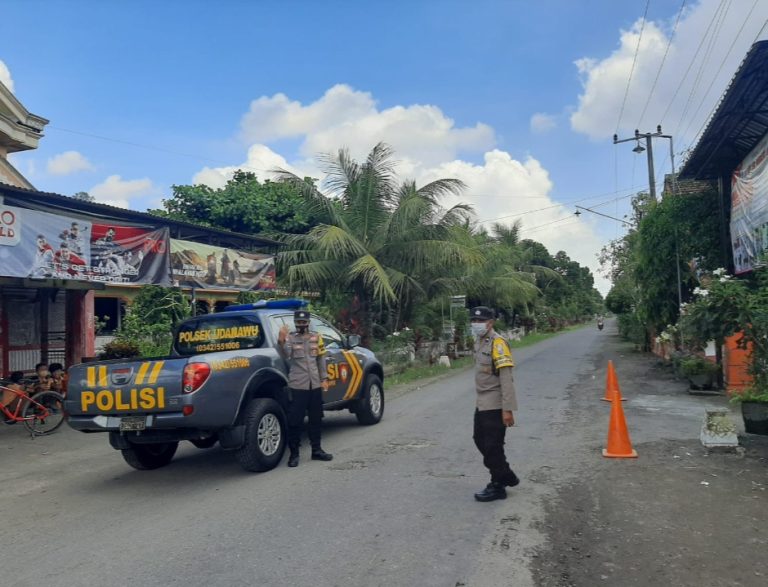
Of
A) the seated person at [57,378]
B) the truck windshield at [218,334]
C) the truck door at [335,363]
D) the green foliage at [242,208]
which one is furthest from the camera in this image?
the green foliage at [242,208]

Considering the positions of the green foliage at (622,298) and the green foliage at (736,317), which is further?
the green foliage at (622,298)

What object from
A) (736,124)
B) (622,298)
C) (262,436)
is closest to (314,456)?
(262,436)

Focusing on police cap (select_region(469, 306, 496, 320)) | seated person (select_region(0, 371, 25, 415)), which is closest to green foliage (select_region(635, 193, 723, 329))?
police cap (select_region(469, 306, 496, 320))

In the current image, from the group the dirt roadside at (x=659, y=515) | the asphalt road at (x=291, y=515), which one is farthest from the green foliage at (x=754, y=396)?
the asphalt road at (x=291, y=515)

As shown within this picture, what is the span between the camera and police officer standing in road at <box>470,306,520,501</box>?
567cm

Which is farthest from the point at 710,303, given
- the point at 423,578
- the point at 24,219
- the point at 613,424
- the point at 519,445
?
the point at 24,219

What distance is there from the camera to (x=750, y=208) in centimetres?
1137

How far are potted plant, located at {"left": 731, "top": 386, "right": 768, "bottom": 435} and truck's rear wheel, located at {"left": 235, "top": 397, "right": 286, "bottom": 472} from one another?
558cm

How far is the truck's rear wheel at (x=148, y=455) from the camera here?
7398 millimetres

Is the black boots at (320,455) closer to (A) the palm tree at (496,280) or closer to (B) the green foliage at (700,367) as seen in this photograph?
(B) the green foliage at (700,367)

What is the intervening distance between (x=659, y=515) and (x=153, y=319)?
11.1 metres

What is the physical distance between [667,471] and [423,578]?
12.3 ft

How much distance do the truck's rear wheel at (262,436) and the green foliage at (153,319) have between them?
602 centimetres

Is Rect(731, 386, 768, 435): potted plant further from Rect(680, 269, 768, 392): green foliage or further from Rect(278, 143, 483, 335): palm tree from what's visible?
Rect(278, 143, 483, 335): palm tree
